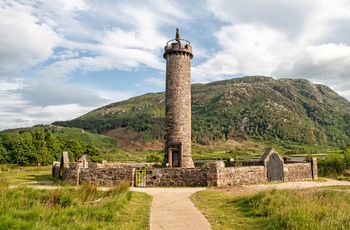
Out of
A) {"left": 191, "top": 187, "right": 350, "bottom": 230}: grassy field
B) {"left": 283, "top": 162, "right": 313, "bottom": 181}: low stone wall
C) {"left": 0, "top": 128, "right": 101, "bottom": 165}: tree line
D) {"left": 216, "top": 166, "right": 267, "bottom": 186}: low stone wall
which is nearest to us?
{"left": 191, "top": 187, "right": 350, "bottom": 230}: grassy field

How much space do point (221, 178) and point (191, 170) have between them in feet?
6.55

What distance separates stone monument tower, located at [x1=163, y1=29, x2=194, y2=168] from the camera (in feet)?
81.7

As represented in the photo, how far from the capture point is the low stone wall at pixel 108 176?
19.3 metres

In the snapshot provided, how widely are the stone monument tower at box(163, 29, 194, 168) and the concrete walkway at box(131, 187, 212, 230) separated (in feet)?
35.2

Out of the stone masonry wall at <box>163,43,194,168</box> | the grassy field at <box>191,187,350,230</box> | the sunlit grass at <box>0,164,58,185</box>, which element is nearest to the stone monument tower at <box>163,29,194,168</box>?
the stone masonry wall at <box>163,43,194,168</box>

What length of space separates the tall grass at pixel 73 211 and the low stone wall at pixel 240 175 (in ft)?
23.1

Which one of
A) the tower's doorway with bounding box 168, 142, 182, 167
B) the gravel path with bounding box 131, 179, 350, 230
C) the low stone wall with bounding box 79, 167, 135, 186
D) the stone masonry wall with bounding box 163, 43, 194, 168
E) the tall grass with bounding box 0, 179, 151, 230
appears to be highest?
the stone masonry wall with bounding box 163, 43, 194, 168

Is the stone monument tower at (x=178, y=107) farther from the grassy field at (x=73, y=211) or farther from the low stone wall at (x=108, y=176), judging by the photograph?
the grassy field at (x=73, y=211)

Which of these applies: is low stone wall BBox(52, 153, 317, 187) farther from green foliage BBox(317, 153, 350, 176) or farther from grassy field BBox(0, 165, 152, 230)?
green foliage BBox(317, 153, 350, 176)

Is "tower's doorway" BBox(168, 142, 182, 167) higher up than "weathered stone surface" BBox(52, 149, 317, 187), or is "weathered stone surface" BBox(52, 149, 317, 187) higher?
"tower's doorway" BBox(168, 142, 182, 167)

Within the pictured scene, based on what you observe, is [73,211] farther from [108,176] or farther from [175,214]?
[108,176]

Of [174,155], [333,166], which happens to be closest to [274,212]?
[174,155]

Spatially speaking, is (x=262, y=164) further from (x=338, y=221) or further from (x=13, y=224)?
(x=13, y=224)

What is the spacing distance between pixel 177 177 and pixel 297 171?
9516mm
